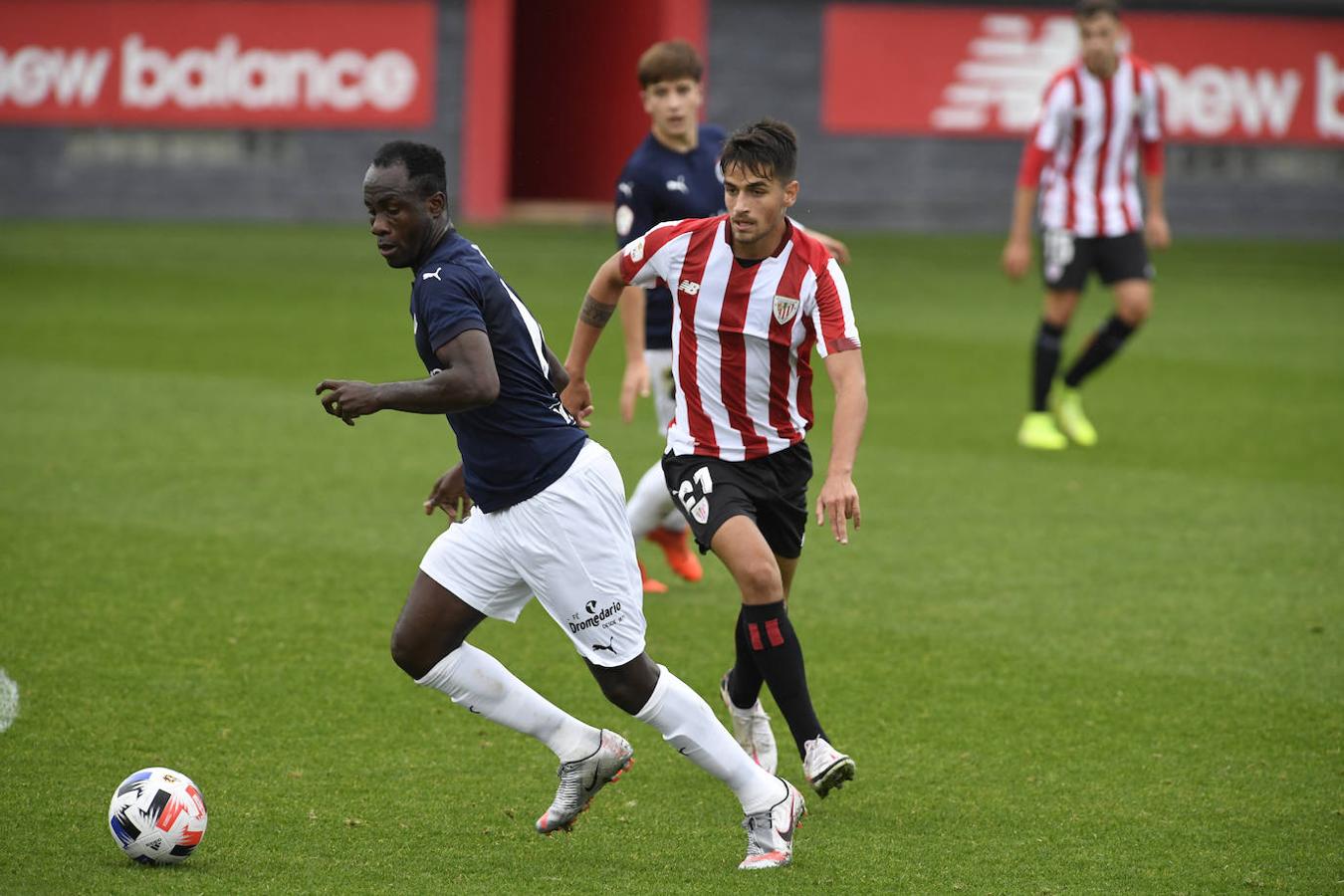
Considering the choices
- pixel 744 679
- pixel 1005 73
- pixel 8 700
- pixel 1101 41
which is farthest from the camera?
pixel 1005 73

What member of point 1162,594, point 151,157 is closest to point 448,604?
point 1162,594

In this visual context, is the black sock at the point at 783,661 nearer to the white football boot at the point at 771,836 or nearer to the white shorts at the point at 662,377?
the white football boot at the point at 771,836

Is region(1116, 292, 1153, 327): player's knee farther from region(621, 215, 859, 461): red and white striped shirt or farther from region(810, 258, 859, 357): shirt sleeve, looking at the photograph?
region(810, 258, 859, 357): shirt sleeve

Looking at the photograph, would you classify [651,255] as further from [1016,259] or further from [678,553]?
[1016,259]

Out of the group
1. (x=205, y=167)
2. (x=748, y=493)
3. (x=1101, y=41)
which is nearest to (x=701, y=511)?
(x=748, y=493)

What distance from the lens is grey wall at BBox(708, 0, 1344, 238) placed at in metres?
25.8

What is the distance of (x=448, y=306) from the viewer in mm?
4129

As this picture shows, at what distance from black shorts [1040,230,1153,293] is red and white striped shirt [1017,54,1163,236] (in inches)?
2.3

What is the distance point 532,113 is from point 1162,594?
75.5ft

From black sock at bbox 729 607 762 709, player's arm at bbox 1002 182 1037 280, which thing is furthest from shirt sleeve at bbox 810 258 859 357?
player's arm at bbox 1002 182 1037 280

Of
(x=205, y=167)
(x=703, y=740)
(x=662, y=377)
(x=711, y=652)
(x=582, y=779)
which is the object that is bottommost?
(x=205, y=167)

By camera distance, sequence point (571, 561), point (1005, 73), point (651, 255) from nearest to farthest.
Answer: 1. point (571, 561)
2. point (651, 255)
3. point (1005, 73)

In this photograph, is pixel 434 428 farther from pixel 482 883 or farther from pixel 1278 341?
pixel 1278 341

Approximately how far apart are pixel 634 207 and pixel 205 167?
18.3 metres
